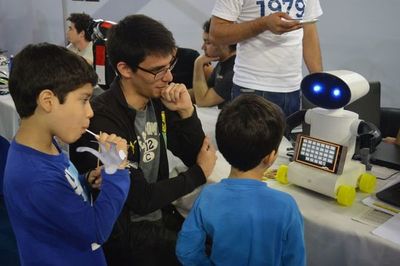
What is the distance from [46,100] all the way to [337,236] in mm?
772

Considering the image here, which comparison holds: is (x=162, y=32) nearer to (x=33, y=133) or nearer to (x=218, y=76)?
(x=33, y=133)

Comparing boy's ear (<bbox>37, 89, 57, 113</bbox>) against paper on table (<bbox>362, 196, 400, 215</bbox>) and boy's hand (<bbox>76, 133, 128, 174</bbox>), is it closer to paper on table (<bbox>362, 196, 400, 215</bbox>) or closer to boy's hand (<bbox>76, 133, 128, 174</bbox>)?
boy's hand (<bbox>76, 133, 128, 174</bbox>)

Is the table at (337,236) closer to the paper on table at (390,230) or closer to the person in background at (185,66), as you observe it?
the paper on table at (390,230)

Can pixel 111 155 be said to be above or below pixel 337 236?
above

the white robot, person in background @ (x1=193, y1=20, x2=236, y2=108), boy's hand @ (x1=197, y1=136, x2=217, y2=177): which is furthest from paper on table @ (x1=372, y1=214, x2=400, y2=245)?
person in background @ (x1=193, y1=20, x2=236, y2=108)

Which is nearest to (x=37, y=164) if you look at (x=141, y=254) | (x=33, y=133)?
(x=33, y=133)

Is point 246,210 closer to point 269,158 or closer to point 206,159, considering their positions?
point 269,158

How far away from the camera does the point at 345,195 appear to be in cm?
107

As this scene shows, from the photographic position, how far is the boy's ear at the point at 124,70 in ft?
3.99

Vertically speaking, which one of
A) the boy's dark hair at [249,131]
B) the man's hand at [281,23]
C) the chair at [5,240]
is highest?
the man's hand at [281,23]

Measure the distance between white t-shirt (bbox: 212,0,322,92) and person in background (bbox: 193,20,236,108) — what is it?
47 centimetres

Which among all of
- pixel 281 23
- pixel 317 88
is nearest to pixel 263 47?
pixel 281 23

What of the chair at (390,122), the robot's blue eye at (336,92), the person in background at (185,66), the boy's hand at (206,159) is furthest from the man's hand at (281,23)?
the person in background at (185,66)

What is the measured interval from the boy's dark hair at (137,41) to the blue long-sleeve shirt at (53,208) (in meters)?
0.37
